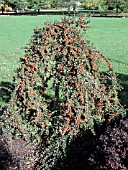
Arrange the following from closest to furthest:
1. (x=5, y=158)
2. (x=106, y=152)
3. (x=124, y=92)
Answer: (x=106, y=152) < (x=5, y=158) < (x=124, y=92)

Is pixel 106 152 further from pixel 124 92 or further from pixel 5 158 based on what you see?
pixel 124 92

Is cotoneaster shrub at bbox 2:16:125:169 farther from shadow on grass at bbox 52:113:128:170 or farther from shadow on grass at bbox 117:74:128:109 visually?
shadow on grass at bbox 117:74:128:109

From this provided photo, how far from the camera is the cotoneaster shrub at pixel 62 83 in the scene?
4.10 metres

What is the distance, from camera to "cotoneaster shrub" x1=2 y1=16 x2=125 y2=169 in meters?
4.10

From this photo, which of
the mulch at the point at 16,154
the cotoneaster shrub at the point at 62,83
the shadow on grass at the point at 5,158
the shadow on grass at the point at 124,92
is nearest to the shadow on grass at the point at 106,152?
the cotoneaster shrub at the point at 62,83

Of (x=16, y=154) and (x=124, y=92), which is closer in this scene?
(x=16, y=154)

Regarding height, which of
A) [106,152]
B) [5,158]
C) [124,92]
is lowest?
[124,92]

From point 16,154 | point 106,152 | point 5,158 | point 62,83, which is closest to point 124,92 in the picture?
point 62,83

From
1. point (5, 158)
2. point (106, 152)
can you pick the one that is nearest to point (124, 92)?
point (5, 158)

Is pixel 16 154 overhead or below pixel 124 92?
overhead

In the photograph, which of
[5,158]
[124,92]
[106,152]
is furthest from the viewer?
[124,92]

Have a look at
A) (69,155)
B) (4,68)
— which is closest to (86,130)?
(69,155)

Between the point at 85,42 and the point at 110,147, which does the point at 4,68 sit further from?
the point at 110,147

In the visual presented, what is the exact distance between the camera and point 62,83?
4141 mm
